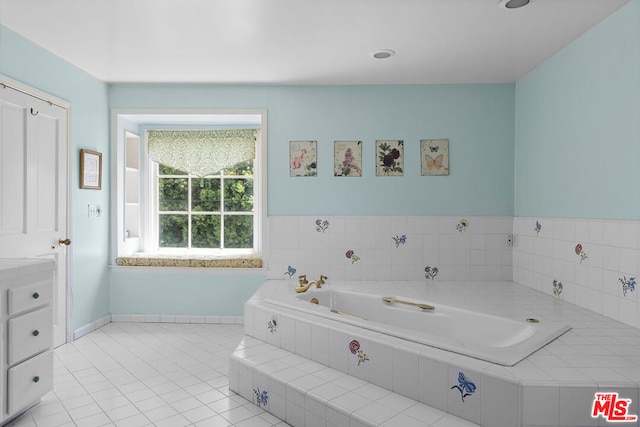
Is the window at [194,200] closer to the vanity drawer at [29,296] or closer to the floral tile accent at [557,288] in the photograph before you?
the vanity drawer at [29,296]

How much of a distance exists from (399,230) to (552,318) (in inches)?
59.1

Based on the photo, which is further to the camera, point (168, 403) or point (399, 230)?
point (399, 230)

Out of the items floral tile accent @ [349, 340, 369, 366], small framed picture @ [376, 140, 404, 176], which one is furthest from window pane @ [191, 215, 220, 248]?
floral tile accent @ [349, 340, 369, 366]

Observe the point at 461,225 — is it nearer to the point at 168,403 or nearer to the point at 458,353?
the point at 458,353

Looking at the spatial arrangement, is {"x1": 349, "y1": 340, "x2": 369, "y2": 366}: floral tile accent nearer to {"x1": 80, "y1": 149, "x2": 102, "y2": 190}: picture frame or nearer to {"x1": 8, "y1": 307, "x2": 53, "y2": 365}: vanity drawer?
{"x1": 8, "y1": 307, "x2": 53, "y2": 365}: vanity drawer

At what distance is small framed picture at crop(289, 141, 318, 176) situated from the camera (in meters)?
3.76

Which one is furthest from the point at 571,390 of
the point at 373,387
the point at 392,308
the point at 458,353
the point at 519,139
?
the point at 519,139

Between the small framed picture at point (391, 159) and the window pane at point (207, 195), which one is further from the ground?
the small framed picture at point (391, 159)

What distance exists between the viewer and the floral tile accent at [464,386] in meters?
1.72

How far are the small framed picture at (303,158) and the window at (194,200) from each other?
1.94ft

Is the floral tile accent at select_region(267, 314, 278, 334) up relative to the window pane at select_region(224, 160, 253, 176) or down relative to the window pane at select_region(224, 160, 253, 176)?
down

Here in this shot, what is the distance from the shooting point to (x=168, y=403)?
2338 millimetres

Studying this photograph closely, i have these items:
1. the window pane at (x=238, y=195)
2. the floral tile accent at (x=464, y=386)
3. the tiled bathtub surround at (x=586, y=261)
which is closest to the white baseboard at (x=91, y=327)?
the window pane at (x=238, y=195)

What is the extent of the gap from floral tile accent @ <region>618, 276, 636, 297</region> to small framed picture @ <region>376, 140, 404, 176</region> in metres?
1.84
